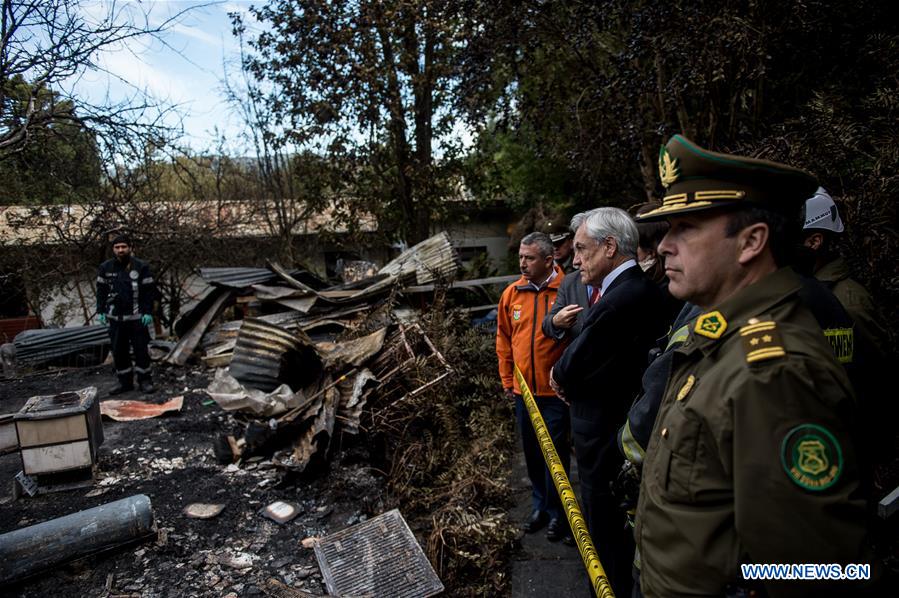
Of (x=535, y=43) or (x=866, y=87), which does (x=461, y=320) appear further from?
(x=866, y=87)

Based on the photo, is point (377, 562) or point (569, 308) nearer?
point (569, 308)

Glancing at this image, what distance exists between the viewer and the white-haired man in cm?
277

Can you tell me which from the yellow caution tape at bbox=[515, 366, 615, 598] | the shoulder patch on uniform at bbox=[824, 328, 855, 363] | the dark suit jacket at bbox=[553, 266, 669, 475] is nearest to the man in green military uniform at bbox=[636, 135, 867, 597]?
the yellow caution tape at bbox=[515, 366, 615, 598]

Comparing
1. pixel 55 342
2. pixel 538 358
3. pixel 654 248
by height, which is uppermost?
pixel 654 248

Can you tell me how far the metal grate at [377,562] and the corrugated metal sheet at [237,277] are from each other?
6072 millimetres

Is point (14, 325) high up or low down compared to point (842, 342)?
down

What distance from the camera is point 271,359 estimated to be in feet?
19.3

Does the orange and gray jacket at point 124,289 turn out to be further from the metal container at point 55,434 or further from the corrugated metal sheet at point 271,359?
the metal container at point 55,434

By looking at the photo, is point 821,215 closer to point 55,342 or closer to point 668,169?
point 668,169

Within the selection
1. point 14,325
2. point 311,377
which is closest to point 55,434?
point 311,377

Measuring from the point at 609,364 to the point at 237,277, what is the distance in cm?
811

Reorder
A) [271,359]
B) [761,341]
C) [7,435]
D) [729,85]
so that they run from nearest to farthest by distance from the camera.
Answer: [761,341] < [7,435] < [729,85] < [271,359]

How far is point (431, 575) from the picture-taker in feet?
11.6

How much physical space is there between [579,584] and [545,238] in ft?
7.21
